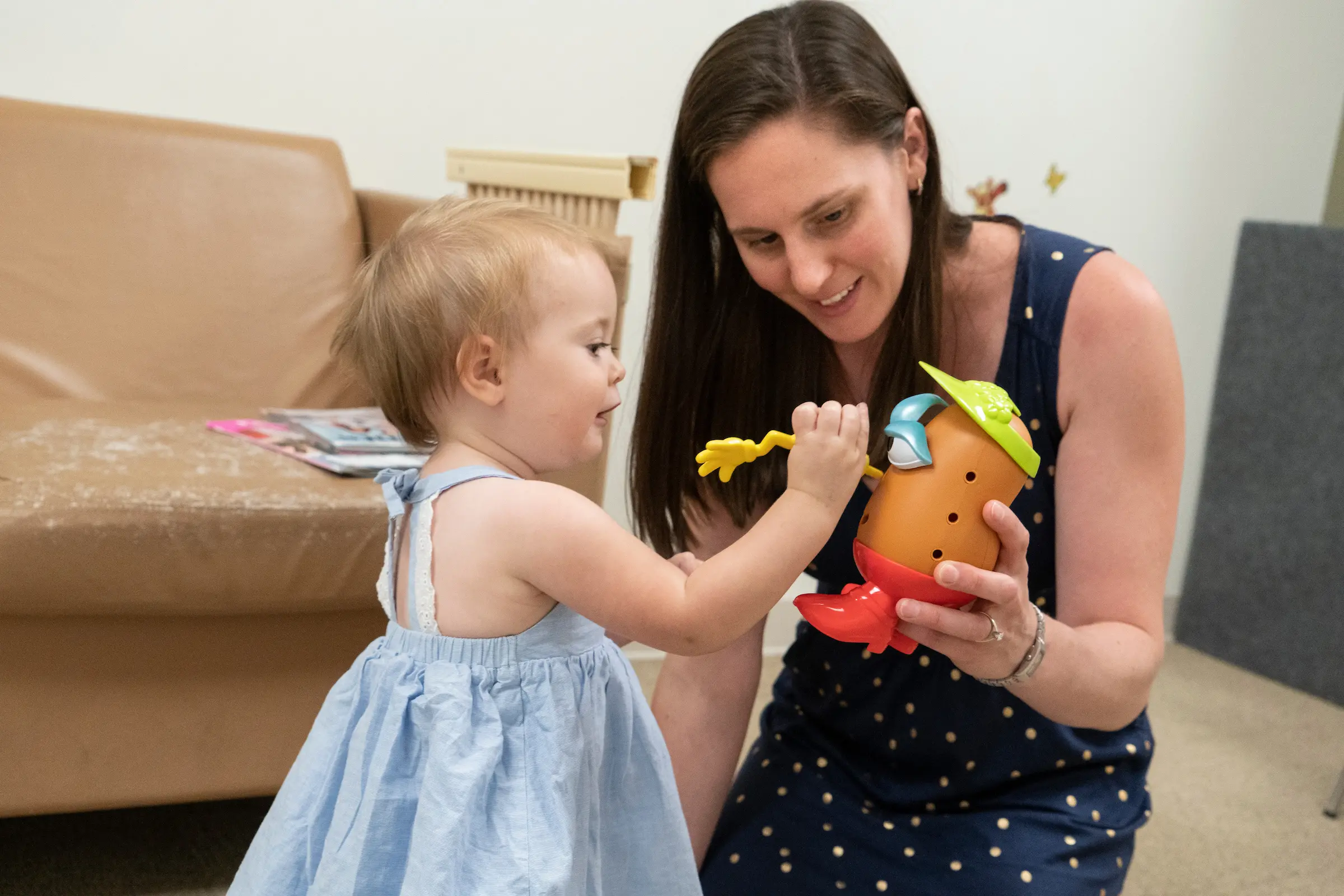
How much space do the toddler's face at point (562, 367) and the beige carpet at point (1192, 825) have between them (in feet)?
2.82

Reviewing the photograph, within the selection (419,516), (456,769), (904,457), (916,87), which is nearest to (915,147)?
(904,457)

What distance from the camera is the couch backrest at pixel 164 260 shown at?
67.1 inches

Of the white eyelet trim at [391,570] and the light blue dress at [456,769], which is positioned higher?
the white eyelet trim at [391,570]

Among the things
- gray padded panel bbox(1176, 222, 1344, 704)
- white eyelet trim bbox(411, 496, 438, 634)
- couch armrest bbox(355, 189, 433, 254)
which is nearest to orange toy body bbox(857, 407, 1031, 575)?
white eyelet trim bbox(411, 496, 438, 634)

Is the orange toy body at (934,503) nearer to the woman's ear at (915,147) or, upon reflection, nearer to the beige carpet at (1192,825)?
the woman's ear at (915,147)

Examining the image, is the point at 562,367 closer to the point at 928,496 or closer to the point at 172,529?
the point at 928,496

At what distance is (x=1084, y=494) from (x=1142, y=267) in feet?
5.74

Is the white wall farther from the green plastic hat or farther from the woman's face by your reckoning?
the green plastic hat

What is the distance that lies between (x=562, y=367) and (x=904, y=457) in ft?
0.83

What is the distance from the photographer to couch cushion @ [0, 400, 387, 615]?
117 centimetres

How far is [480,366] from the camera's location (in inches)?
33.5

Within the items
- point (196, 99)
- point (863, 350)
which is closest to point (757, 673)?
point (863, 350)

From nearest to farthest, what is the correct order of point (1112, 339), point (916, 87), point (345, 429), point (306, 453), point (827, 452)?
point (827, 452) < point (1112, 339) < point (306, 453) < point (345, 429) < point (916, 87)

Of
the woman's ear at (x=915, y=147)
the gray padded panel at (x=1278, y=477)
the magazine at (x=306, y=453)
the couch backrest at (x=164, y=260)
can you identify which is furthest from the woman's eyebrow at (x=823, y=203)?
the gray padded panel at (x=1278, y=477)
